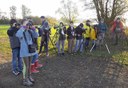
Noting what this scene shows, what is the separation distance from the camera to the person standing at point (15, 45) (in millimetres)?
10781

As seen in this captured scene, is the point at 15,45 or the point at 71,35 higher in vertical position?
the point at 15,45

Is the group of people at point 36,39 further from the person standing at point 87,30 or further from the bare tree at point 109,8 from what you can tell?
the bare tree at point 109,8

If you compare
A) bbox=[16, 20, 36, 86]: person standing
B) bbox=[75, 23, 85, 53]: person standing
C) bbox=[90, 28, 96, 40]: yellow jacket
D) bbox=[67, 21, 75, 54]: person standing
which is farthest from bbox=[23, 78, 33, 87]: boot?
bbox=[90, 28, 96, 40]: yellow jacket

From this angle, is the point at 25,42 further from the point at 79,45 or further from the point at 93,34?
the point at 93,34

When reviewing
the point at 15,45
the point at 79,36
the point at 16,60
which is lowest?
the point at 16,60

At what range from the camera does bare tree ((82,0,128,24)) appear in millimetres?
23516

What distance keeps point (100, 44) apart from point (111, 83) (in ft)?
24.8

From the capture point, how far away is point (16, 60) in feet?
37.4

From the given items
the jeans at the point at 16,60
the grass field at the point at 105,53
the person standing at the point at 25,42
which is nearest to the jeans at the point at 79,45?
the grass field at the point at 105,53

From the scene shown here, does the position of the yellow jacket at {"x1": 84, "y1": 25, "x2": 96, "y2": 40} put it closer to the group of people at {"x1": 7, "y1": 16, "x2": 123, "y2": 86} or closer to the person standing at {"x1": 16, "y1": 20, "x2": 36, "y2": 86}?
the group of people at {"x1": 7, "y1": 16, "x2": 123, "y2": 86}

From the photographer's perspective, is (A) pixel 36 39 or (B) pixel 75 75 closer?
(A) pixel 36 39

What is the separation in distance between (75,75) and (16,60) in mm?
2398

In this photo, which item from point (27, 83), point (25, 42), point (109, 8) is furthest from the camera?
point (109, 8)

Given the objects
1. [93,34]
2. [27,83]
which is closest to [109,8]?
[93,34]
